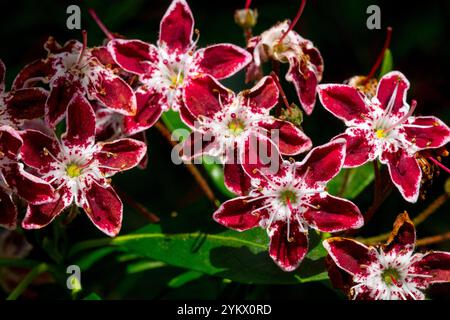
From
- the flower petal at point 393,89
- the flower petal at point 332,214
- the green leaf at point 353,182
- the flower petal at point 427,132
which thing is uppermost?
the flower petal at point 393,89

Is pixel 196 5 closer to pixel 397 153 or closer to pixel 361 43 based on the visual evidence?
pixel 361 43

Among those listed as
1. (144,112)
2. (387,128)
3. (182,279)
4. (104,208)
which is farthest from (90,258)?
(387,128)

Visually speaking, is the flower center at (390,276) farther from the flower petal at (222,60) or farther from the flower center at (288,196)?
the flower petal at (222,60)

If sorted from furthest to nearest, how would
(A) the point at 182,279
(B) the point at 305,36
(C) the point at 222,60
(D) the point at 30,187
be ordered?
(B) the point at 305,36 < (A) the point at 182,279 < (C) the point at 222,60 < (D) the point at 30,187


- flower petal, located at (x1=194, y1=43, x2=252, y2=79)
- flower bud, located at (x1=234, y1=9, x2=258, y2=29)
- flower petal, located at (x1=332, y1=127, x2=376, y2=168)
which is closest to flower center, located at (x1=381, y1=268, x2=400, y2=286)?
flower petal, located at (x1=332, y1=127, x2=376, y2=168)

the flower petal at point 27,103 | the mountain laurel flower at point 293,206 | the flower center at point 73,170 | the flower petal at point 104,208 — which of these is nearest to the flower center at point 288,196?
the mountain laurel flower at point 293,206

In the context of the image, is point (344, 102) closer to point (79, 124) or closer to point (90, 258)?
point (79, 124)
